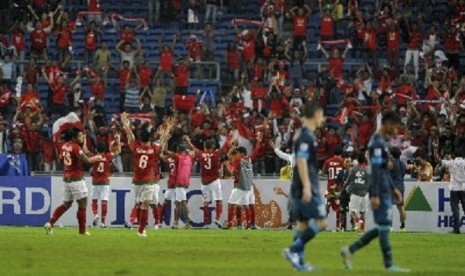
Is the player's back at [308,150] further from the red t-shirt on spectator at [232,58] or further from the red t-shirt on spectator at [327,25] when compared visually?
the red t-shirt on spectator at [327,25]

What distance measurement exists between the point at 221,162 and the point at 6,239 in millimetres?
11674

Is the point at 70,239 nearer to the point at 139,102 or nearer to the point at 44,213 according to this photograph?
the point at 44,213

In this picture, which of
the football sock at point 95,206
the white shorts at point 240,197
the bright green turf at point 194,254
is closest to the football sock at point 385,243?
the bright green turf at point 194,254

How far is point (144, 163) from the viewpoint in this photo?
3269 cm

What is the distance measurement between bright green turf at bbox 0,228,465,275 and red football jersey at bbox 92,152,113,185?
3.98 m

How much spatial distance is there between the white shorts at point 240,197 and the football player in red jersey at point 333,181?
7.02 ft

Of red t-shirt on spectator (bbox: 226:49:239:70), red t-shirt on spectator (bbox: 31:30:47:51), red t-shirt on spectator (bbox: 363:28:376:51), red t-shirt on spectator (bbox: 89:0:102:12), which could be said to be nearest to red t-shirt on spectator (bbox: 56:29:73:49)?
red t-shirt on spectator (bbox: 31:30:47:51)

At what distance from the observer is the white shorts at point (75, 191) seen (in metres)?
30.5

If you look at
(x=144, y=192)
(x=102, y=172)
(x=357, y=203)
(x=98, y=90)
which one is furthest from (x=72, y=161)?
(x=98, y=90)

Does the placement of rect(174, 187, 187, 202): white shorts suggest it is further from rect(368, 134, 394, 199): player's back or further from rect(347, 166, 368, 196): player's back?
rect(368, 134, 394, 199): player's back

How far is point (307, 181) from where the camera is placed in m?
19.5

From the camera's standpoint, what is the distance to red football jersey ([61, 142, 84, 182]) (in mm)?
30359

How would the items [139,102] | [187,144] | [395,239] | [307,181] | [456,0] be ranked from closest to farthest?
[307,181], [395,239], [187,144], [139,102], [456,0]

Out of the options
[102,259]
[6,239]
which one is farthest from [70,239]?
[102,259]
